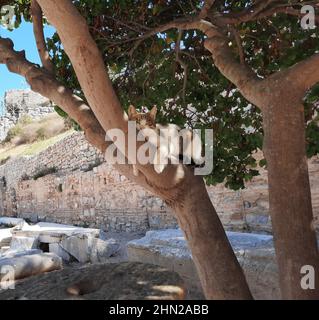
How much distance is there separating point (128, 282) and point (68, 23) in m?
2.56

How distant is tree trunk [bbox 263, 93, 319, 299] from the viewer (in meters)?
2.41

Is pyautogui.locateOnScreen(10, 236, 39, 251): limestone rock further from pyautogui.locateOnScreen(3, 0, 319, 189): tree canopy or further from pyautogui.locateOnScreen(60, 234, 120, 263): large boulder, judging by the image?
pyautogui.locateOnScreen(3, 0, 319, 189): tree canopy

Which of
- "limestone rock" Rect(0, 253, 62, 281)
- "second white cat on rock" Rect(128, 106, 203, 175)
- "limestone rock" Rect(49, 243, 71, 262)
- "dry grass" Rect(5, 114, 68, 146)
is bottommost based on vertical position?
"limestone rock" Rect(49, 243, 71, 262)

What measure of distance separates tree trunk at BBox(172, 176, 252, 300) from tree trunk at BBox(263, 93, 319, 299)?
1.27ft

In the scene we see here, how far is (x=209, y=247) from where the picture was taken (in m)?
2.78

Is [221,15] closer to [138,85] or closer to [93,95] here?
[138,85]

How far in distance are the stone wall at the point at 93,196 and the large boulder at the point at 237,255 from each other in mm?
1638

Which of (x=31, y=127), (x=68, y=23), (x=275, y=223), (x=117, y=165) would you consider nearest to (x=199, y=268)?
(x=275, y=223)

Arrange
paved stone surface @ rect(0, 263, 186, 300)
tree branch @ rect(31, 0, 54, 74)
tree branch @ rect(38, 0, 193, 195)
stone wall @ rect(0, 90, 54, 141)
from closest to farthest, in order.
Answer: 1. tree branch @ rect(38, 0, 193, 195)
2. tree branch @ rect(31, 0, 54, 74)
3. paved stone surface @ rect(0, 263, 186, 300)
4. stone wall @ rect(0, 90, 54, 141)

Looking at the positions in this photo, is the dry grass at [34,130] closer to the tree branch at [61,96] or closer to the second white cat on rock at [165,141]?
the tree branch at [61,96]

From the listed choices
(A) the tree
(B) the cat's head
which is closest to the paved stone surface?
(A) the tree

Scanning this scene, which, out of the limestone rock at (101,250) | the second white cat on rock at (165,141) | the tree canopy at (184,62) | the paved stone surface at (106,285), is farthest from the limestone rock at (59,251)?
the second white cat on rock at (165,141)

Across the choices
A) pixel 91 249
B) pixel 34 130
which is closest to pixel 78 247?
pixel 91 249

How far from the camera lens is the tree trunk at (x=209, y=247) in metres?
2.77
